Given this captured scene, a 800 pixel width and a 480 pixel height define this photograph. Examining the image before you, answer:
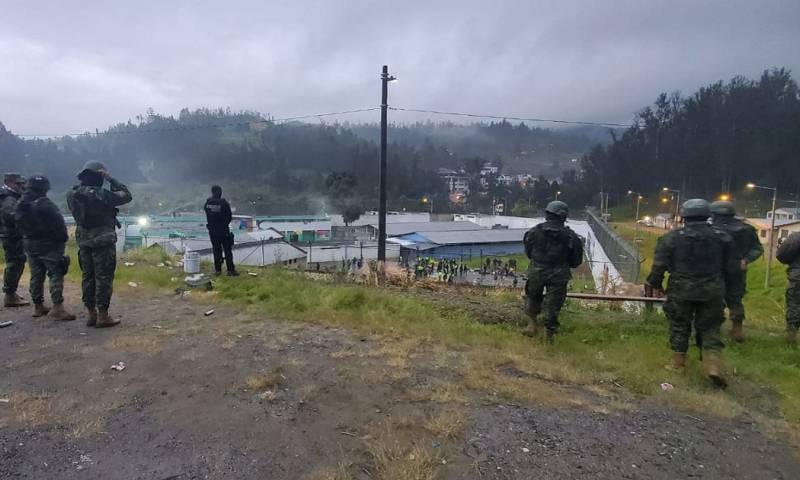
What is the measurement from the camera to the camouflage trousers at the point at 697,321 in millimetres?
4075

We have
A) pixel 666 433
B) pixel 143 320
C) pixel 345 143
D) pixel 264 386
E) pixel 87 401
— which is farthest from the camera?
pixel 345 143

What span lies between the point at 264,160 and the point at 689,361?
358ft

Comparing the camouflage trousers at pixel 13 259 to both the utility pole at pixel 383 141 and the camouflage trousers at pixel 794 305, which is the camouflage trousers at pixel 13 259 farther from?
the camouflage trousers at pixel 794 305

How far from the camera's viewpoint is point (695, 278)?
417cm

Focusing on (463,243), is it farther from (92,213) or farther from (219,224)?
(92,213)

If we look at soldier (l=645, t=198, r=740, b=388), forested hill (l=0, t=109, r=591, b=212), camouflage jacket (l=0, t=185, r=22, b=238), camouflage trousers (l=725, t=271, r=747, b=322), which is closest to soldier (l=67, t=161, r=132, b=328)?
camouflage jacket (l=0, t=185, r=22, b=238)

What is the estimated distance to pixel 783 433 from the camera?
3088mm

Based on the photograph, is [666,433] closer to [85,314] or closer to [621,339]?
[621,339]

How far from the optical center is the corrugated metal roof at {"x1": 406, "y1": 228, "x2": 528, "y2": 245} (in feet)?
148

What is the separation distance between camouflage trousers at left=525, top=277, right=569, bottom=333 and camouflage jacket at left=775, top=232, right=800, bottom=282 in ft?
9.35

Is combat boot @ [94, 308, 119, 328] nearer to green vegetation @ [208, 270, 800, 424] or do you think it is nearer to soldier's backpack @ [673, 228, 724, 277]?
green vegetation @ [208, 270, 800, 424]

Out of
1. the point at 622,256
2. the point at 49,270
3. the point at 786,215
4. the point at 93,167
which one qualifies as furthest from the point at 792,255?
the point at 786,215

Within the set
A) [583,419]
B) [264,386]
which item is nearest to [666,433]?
[583,419]

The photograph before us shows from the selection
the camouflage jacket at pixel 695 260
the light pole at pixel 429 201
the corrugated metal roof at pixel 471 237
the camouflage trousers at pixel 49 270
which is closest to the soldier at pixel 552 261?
the camouflage jacket at pixel 695 260
